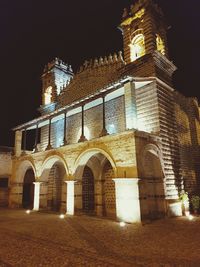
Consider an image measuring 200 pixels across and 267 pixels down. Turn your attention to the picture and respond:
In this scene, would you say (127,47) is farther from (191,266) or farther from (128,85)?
(191,266)

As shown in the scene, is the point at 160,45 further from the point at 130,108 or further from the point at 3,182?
the point at 3,182

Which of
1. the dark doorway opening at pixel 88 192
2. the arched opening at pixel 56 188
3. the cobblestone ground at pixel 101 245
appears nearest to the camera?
the cobblestone ground at pixel 101 245

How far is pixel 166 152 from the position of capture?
13.9m

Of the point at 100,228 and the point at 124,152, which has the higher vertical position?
the point at 124,152

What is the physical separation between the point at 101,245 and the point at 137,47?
47.2 ft

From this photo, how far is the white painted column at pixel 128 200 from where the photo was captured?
10773 mm

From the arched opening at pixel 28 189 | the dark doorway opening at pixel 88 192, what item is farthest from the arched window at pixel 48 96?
the dark doorway opening at pixel 88 192

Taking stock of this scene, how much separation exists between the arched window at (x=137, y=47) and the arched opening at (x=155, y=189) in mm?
7792

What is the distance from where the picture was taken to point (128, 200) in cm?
1109

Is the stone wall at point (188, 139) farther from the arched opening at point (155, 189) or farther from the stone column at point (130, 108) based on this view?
the stone column at point (130, 108)

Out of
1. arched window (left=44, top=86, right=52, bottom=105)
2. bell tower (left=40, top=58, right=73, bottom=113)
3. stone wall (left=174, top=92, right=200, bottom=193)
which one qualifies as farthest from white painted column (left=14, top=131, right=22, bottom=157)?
stone wall (left=174, top=92, right=200, bottom=193)

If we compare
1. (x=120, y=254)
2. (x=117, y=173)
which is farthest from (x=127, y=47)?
(x=120, y=254)

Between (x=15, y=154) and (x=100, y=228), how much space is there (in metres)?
13.4

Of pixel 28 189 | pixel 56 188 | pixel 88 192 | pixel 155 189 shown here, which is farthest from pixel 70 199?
pixel 28 189
